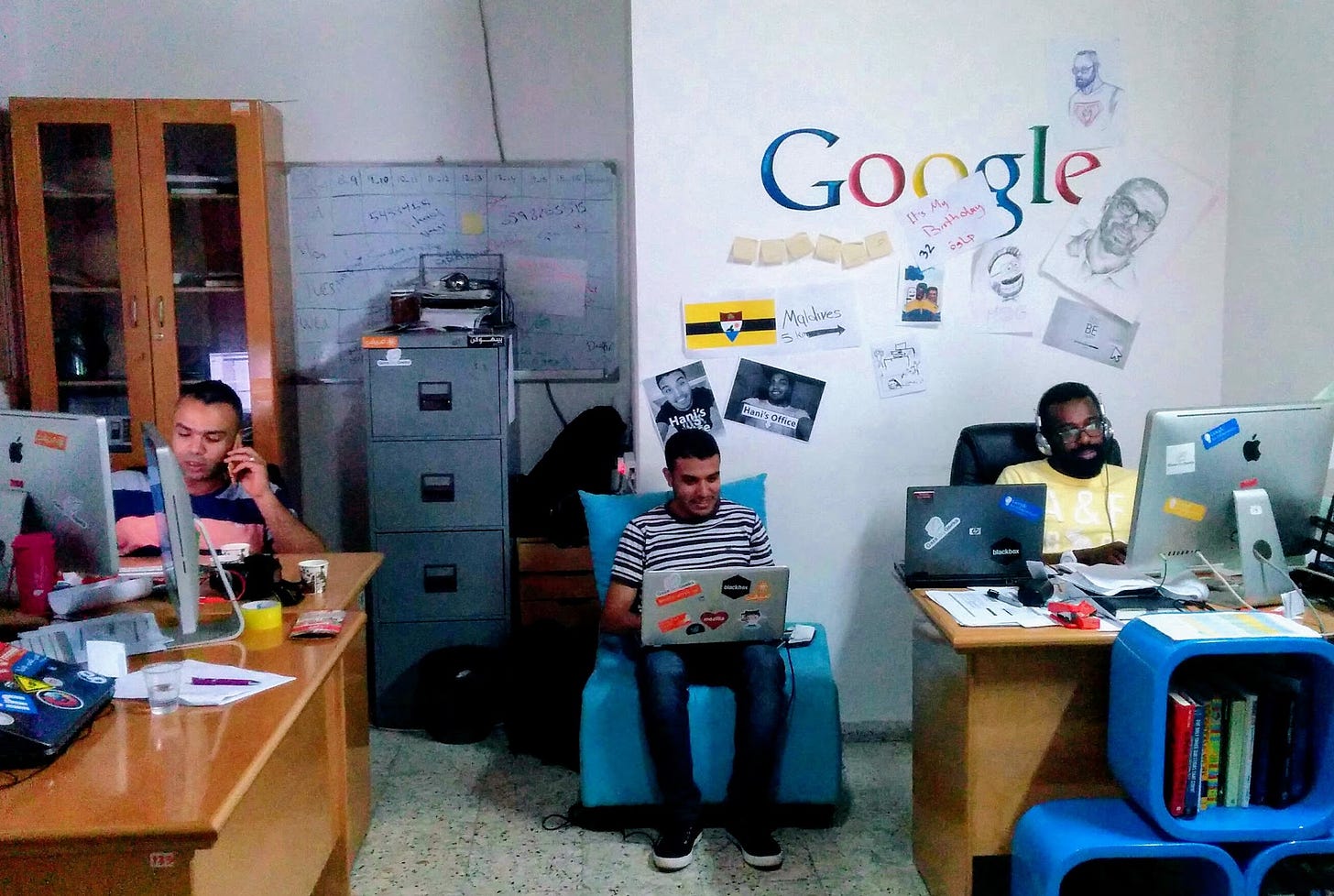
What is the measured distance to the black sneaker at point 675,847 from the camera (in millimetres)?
2535

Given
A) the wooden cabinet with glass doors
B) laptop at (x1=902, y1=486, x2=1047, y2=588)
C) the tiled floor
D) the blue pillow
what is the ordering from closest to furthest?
laptop at (x1=902, y1=486, x2=1047, y2=588), the tiled floor, the blue pillow, the wooden cabinet with glass doors

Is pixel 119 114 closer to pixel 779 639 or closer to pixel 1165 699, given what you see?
pixel 779 639

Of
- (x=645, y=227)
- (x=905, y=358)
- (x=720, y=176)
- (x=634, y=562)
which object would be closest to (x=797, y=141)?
(x=720, y=176)

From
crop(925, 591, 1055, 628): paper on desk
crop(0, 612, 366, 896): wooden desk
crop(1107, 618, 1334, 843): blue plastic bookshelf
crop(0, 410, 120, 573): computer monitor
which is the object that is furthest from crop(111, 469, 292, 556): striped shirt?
crop(1107, 618, 1334, 843): blue plastic bookshelf

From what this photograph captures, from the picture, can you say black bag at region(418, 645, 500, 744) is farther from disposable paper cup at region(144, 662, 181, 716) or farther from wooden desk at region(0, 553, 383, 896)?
disposable paper cup at region(144, 662, 181, 716)

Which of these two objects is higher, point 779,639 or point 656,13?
point 656,13

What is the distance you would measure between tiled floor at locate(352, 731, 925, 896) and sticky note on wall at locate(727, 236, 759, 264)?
5.07 ft

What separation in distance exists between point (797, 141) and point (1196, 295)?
4.37ft

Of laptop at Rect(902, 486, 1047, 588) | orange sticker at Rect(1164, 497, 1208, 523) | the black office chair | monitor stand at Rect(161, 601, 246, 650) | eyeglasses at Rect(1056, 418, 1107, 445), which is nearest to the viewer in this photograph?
monitor stand at Rect(161, 601, 246, 650)

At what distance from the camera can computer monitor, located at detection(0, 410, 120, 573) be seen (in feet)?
6.64

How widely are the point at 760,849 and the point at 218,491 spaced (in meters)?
1.73

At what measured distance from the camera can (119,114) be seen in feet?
11.5

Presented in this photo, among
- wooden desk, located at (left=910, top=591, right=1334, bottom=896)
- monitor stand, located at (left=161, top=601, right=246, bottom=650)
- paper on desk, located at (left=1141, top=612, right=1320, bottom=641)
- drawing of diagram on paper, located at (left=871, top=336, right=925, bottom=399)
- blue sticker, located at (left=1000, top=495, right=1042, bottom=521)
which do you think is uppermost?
drawing of diagram on paper, located at (left=871, top=336, right=925, bottom=399)

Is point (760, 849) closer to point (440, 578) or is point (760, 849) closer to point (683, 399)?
point (683, 399)
